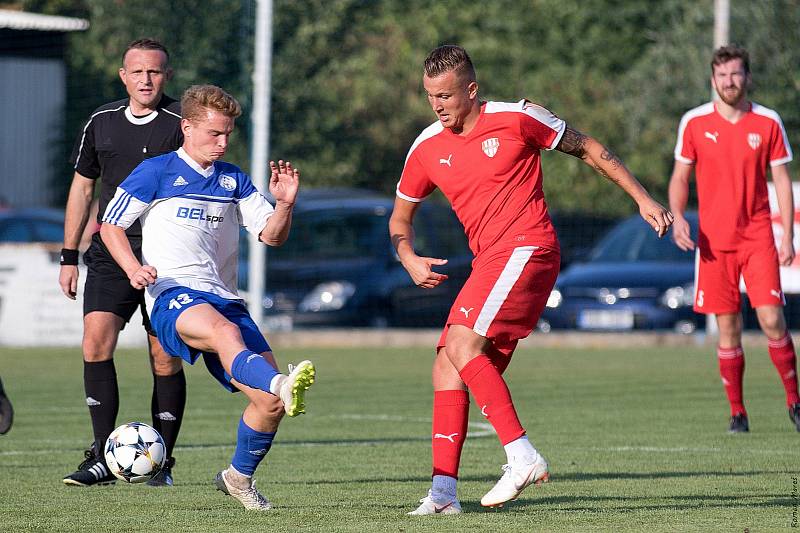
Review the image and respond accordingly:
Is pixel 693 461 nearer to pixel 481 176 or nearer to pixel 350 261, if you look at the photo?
pixel 481 176

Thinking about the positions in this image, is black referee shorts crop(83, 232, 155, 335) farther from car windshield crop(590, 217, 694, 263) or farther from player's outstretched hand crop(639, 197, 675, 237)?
car windshield crop(590, 217, 694, 263)

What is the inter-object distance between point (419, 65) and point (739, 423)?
94.9 ft

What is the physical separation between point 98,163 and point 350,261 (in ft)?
41.3

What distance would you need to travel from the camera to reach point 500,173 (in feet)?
23.3

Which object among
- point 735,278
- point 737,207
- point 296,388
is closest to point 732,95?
point 737,207

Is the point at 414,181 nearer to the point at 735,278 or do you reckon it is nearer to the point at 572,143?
the point at 572,143

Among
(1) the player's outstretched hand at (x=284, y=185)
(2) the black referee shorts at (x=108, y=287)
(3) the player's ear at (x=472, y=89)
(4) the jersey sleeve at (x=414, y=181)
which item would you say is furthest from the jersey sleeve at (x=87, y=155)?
(3) the player's ear at (x=472, y=89)

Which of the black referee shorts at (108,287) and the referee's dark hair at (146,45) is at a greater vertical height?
the referee's dark hair at (146,45)

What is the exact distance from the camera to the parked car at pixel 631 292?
1975 cm

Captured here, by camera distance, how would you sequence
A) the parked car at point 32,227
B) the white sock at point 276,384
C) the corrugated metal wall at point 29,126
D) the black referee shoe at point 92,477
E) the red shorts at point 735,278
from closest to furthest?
the white sock at point 276,384 → the black referee shoe at point 92,477 → the red shorts at point 735,278 → the parked car at point 32,227 → the corrugated metal wall at point 29,126

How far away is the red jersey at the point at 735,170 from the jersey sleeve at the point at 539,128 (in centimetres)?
382

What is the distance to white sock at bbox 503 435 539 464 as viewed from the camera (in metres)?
6.48

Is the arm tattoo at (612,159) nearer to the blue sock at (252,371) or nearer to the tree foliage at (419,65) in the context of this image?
the blue sock at (252,371)

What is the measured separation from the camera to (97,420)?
27.2 ft
